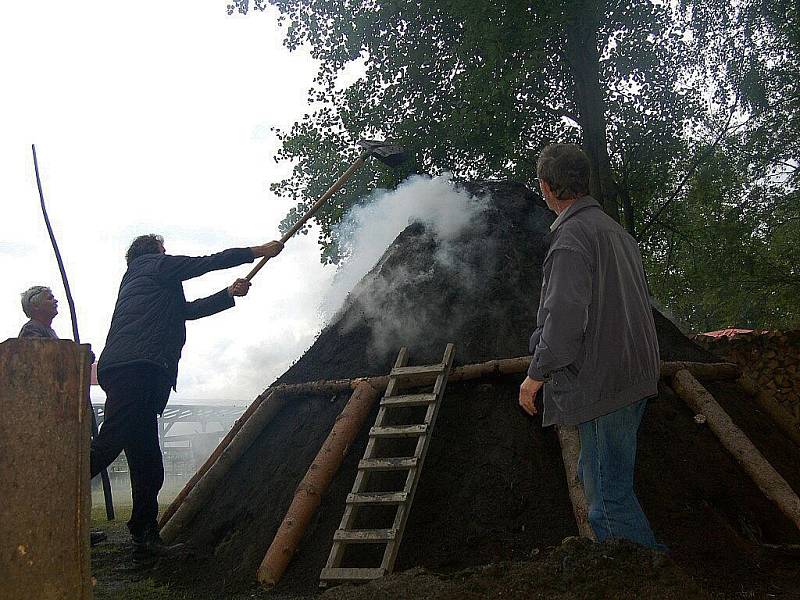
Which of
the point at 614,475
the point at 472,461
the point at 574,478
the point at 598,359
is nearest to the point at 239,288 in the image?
the point at 472,461

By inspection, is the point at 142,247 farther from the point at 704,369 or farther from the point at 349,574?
the point at 704,369

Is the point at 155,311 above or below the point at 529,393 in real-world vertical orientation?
above

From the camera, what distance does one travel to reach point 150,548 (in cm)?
516

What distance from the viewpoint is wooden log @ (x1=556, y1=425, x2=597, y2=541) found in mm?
4159

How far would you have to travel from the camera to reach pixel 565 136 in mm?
12414

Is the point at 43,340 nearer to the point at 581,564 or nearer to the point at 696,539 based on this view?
the point at 581,564

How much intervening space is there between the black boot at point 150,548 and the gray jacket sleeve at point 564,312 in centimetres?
342

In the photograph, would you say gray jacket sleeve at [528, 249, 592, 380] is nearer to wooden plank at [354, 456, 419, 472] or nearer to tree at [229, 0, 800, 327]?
wooden plank at [354, 456, 419, 472]

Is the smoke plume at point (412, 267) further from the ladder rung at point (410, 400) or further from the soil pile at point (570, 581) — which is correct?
the soil pile at point (570, 581)

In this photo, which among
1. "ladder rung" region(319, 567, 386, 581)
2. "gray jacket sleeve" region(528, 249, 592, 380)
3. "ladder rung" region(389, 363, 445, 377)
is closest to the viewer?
"gray jacket sleeve" region(528, 249, 592, 380)

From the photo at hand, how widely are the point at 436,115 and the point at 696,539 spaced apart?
8496mm

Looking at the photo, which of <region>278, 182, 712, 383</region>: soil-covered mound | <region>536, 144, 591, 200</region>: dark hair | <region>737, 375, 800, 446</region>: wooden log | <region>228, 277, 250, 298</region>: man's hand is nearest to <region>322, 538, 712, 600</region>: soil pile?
<region>536, 144, 591, 200</region>: dark hair

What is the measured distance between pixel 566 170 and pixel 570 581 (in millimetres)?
1938

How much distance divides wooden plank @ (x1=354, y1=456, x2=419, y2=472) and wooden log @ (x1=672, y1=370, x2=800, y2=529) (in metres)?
2.31
